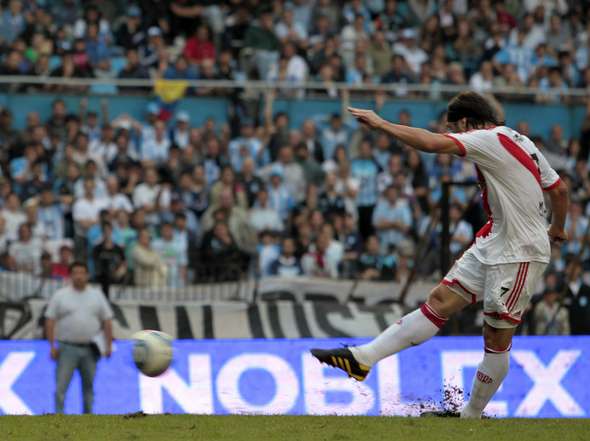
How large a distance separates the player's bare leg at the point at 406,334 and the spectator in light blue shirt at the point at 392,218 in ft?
33.1

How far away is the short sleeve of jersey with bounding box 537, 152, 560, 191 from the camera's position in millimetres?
8945

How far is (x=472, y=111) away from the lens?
351 inches

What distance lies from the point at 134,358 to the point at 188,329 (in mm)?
7201

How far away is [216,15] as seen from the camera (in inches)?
905

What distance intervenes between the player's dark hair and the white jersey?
155 millimetres

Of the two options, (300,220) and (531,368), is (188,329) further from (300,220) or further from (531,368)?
(531,368)

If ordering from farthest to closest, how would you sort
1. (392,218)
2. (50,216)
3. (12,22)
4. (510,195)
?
(12,22)
(392,218)
(50,216)
(510,195)

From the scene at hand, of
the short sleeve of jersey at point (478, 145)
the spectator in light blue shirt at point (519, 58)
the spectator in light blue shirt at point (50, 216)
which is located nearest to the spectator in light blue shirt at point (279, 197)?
the spectator in light blue shirt at point (50, 216)

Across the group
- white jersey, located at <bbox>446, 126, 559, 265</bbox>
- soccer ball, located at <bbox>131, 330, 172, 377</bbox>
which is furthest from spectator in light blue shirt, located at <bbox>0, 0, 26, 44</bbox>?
white jersey, located at <bbox>446, 126, 559, 265</bbox>

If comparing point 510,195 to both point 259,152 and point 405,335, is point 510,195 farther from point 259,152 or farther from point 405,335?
point 259,152

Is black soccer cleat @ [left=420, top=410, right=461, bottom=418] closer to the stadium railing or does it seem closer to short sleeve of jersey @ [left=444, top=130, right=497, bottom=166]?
short sleeve of jersey @ [left=444, top=130, right=497, bottom=166]

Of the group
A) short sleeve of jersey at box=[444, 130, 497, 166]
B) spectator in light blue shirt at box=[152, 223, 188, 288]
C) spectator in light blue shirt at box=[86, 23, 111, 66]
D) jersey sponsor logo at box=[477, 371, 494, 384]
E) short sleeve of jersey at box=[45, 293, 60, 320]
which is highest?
short sleeve of jersey at box=[444, 130, 497, 166]


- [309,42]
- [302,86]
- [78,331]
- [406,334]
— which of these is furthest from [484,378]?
[309,42]

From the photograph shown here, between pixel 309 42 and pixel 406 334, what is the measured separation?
14004mm
